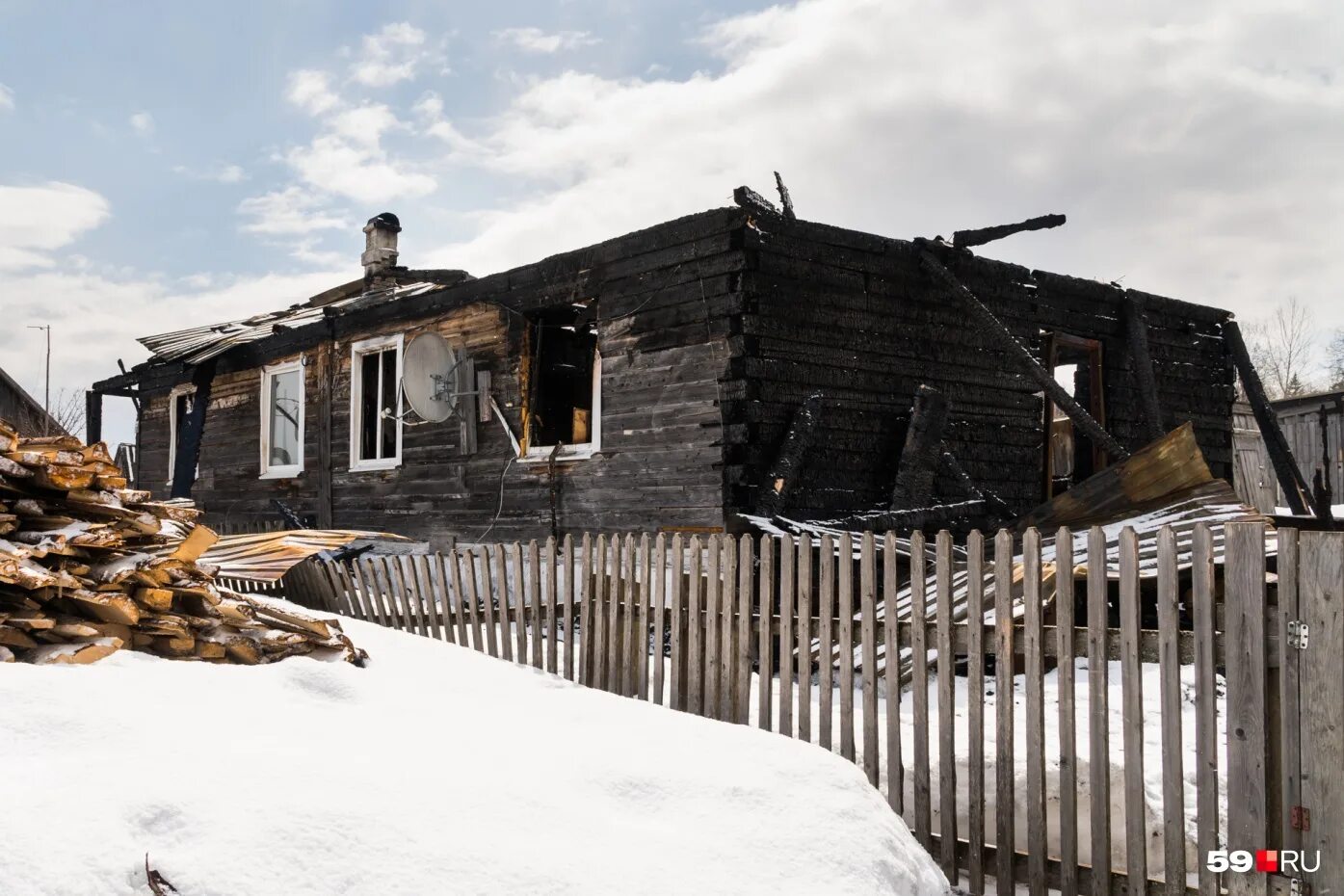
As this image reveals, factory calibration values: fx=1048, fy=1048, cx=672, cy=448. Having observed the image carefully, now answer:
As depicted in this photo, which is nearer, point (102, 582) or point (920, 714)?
point (920, 714)

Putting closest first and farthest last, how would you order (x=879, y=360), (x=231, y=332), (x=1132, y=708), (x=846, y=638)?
(x=1132, y=708)
(x=846, y=638)
(x=879, y=360)
(x=231, y=332)

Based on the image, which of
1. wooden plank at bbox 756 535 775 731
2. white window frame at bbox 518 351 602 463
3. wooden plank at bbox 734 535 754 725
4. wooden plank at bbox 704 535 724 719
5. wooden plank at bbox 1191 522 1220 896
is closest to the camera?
wooden plank at bbox 1191 522 1220 896

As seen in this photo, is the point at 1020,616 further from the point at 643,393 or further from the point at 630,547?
the point at 643,393

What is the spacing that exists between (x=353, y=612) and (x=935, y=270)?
692cm

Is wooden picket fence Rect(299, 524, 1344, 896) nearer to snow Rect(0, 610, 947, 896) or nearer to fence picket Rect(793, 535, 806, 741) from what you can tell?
fence picket Rect(793, 535, 806, 741)

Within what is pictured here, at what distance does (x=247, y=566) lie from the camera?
1047 centimetres

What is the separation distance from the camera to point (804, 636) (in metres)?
5.30

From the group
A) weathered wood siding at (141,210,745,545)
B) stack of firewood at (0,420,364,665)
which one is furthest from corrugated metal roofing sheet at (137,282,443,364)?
stack of firewood at (0,420,364,665)

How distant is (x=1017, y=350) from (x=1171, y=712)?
7.42 metres

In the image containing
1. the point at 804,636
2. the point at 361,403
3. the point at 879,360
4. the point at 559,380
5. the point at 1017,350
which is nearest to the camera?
the point at 804,636

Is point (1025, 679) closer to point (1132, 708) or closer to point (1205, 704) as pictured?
point (1132, 708)

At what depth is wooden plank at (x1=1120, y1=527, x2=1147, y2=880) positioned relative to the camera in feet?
13.1

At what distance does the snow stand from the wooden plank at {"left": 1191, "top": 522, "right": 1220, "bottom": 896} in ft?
3.23

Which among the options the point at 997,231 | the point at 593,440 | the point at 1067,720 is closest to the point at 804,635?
the point at 1067,720
